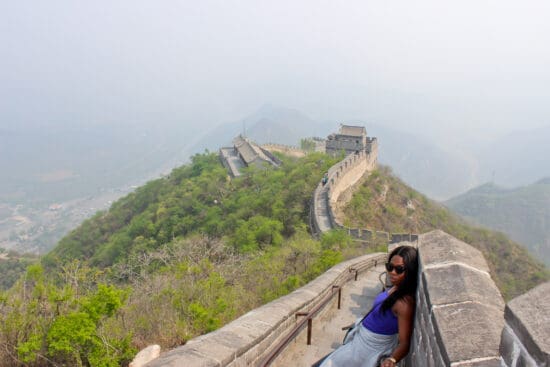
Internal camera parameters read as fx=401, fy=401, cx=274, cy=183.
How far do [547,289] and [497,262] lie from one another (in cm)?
2800

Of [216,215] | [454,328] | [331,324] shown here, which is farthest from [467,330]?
[216,215]

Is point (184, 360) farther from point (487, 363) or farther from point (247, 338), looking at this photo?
point (487, 363)

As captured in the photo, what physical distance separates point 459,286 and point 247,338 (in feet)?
5.92

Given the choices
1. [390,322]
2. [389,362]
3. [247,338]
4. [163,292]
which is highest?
[390,322]

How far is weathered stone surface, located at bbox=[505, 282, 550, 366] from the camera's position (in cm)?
139

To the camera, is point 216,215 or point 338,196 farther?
point 216,215

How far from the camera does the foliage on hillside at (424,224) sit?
904 inches

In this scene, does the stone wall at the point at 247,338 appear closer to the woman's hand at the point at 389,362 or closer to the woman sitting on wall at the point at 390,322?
the woman sitting on wall at the point at 390,322

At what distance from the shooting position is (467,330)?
75.9 inches

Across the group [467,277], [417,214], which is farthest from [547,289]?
[417,214]

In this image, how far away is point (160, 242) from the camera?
23859 mm

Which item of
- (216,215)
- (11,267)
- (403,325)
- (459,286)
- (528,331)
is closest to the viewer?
(528,331)

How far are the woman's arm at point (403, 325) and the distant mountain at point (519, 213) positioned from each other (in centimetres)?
7667

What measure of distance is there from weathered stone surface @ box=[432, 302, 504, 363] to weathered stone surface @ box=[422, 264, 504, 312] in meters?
0.06
